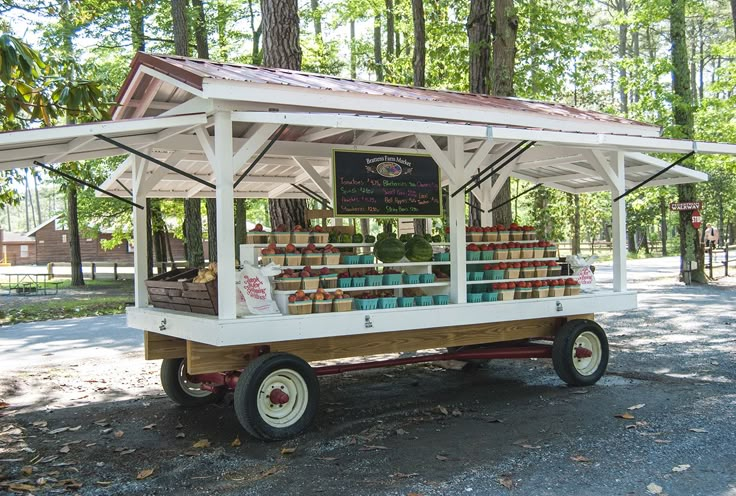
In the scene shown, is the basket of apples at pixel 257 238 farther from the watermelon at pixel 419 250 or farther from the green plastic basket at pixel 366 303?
the watermelon at pixel 419 250

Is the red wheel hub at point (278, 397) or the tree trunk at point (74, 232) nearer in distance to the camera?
the red wheel hub at point (278, 397)

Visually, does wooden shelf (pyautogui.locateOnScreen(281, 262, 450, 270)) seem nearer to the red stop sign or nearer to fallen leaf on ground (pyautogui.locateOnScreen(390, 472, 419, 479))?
fallen leaf on ground (pyautogui.locateOnScreen(390, 472, 419, 479))

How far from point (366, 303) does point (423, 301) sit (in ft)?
2.19

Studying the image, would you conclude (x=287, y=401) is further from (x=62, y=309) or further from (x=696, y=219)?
(x=696, y=219)

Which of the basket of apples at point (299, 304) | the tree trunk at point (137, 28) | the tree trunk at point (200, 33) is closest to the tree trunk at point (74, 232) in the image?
the tree trunk at point (137, 28)

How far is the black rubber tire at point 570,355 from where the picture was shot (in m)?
7.75

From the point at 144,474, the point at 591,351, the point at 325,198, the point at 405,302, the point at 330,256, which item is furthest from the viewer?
the point at 325,198

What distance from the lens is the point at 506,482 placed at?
4.68m

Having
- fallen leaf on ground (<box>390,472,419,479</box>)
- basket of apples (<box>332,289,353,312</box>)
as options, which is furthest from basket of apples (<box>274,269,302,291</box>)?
fallen leaf on ground (<box>390,472,419,479</box>)

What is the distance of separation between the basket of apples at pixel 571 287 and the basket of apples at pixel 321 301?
125 inches

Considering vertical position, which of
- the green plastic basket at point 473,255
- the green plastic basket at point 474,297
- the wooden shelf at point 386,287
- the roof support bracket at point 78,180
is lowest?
the green plastic basket at point 474,297

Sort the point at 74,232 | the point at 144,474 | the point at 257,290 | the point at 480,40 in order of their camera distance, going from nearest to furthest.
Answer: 1. the point at 144,474
2. the point at 257,290
3. the point at 480,40
4. the point at 74,232

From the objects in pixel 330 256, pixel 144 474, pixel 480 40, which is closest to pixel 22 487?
pixel 144 474

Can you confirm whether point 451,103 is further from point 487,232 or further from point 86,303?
point 86,303
